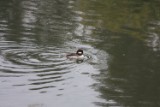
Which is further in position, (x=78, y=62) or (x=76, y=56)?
(x=78, y=62)

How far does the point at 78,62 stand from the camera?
21.1m

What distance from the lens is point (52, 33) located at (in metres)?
26.5

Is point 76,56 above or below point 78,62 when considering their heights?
above

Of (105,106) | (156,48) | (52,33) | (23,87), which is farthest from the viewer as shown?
(52,33)

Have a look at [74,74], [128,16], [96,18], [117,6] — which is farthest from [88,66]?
[117,6]

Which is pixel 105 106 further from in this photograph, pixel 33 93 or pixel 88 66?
pixel 88 66

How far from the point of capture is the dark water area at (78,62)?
1742 cm

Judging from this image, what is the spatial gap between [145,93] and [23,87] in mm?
4419

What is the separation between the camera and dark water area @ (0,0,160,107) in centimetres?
1742

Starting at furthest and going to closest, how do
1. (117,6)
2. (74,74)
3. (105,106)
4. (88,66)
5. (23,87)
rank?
(117,6) < (88,66) < (74,74) < (23,87) < (105,106)

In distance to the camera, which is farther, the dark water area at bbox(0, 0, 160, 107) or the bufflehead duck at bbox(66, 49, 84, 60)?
the bufflehead duck at bbox(66, 49, 84, 60)

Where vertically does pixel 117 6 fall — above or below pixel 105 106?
above

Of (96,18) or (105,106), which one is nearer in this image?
(105,106)

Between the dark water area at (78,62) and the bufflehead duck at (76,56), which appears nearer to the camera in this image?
the dark water area at (78,62)
